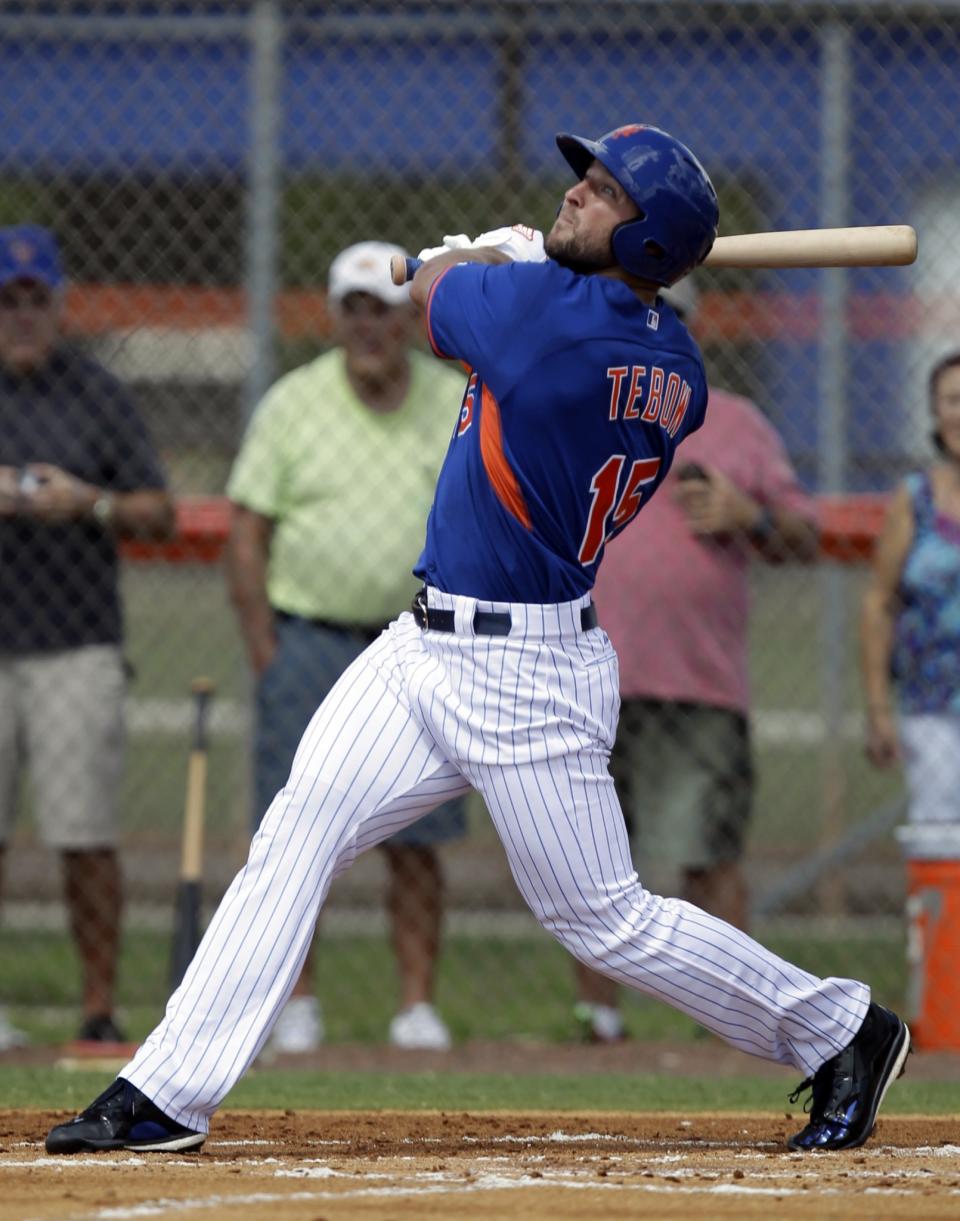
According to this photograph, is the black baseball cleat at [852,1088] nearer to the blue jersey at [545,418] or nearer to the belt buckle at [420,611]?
the blue jersey at [545,418]

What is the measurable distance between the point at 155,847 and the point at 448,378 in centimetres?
315

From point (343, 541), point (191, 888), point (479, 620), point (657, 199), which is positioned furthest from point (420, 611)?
point (191, 888)

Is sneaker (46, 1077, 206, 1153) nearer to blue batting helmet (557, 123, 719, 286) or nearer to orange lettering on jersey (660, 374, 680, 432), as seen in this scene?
orange lettering on jersey (660, 374, 680, 432)

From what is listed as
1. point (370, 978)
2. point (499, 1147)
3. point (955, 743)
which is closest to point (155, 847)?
point (370, 978)

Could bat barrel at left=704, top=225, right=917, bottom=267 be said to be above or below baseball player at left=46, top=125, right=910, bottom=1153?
above

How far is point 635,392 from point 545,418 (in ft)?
0.53

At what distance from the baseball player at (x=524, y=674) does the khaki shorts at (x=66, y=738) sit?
7.43 feet

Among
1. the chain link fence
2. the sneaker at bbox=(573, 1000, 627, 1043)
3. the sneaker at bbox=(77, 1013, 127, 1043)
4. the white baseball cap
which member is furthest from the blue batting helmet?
the sneaker at bbox=(77, 1013, 127, 1043)

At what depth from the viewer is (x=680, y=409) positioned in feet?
12.3

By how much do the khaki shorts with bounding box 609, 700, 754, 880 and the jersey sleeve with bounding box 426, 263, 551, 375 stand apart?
2.50 metres

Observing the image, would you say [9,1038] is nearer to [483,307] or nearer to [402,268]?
[402,268]

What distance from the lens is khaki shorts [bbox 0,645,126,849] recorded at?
19.3 ft

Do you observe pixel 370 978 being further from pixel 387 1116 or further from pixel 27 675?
pixel 387 1116

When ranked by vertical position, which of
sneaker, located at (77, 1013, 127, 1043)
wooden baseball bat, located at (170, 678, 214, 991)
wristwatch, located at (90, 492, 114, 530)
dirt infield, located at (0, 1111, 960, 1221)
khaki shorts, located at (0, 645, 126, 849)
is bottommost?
sneaker, located at (77, 1013, 127, 1043)
